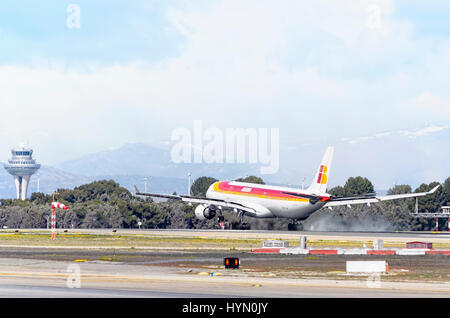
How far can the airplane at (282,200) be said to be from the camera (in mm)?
111688

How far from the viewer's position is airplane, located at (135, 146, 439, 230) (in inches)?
4397

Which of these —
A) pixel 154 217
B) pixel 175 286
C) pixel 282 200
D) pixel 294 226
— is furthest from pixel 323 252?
pixel 154 217

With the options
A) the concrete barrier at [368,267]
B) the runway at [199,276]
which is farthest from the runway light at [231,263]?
the concrete barrier at [368,267]

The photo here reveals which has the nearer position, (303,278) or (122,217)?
(303,278)

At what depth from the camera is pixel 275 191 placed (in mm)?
116750

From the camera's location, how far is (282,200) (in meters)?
114

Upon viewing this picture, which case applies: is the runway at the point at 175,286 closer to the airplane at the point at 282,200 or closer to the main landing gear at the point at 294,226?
the airplane at the point at 282,200

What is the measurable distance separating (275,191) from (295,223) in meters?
5.90

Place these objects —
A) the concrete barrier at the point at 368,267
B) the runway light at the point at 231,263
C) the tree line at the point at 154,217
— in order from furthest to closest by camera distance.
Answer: the tree line at the point at 154,217
the runway light at the point at 231,263
the concrete barrier at the point at 368,267

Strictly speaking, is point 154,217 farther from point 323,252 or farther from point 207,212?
point 323,252
